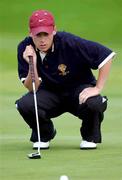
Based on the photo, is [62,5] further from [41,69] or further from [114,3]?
[41,69]

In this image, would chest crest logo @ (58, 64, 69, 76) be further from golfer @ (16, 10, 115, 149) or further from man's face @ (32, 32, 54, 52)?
man's face @ (32, 32, 54, 52)

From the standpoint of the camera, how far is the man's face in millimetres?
8867

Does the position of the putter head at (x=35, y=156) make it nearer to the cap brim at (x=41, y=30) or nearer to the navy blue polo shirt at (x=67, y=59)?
the navy blue polo shirt at (x=67, y=59)

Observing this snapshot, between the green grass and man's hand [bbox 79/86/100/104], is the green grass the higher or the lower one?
the lower one

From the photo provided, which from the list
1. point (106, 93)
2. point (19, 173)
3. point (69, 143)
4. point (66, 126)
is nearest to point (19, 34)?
point (106, 93)

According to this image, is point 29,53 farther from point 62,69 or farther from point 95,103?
point 95,103

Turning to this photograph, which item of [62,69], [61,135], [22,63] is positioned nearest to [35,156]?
[62,69]

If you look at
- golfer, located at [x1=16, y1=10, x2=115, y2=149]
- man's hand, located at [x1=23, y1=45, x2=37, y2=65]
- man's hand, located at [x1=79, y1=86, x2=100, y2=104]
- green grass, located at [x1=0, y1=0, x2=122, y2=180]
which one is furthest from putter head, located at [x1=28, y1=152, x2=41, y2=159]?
man's hand, located at [x1=23, y1=45, x2=37, y2=65]

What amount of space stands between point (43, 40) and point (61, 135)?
67.9 inches

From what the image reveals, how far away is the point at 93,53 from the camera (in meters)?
9.06

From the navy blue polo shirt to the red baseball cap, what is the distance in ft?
0.78

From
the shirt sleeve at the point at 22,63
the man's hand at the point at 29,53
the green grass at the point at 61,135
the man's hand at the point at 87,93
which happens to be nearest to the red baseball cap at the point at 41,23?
the man's hand at the point at 29,53

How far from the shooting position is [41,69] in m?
9.20

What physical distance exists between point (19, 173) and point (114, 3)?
18265 mm
